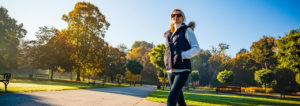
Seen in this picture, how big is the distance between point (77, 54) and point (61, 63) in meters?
2.50

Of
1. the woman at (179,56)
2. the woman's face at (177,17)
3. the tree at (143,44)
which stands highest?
the tree at (143,44)

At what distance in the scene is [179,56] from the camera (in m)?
1.95

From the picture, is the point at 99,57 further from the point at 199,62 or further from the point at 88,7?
the point at 199,62

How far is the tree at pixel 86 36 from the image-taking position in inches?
935

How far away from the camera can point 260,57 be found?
36844 millimetres

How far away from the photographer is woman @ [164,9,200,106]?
1.93m

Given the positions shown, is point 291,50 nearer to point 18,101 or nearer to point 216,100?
point 216,100

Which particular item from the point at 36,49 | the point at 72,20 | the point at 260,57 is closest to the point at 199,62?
the point at 260,57

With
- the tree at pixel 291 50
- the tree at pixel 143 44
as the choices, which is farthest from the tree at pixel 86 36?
the tree at pixel 143 44

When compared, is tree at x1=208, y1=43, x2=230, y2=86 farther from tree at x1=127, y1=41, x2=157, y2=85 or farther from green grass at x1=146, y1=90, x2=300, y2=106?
green grass at x1=146, y1=90, x2=300, y2=106

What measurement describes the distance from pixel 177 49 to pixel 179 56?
0.10 meters

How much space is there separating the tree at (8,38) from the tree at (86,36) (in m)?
21.7

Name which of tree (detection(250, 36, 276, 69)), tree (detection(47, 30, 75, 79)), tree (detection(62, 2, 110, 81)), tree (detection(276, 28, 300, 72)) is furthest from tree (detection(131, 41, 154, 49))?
tree (detection(276, 28, 300, 72))

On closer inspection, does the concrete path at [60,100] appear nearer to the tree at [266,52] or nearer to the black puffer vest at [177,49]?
the black puffer vest at [177,49]
